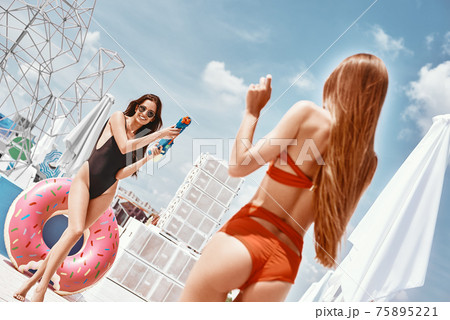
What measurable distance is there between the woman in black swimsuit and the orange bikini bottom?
4.22 ft

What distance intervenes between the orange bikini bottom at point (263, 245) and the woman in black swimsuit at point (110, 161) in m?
1.28

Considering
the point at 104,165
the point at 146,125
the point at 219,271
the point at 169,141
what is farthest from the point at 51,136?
the point at 219,271

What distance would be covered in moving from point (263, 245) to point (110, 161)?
1.63m

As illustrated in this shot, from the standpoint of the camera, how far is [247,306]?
1.67 meters

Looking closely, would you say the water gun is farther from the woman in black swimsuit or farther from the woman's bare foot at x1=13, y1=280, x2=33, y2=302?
the woman's bare foot at x1=13, y1=280, x2=33, y2=302

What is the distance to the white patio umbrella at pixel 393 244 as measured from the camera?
9.18 feet

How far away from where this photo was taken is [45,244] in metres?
3.11

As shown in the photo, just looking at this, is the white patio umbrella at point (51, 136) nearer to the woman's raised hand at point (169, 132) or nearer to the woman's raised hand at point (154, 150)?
the woman's raised hand at point (154, 150)

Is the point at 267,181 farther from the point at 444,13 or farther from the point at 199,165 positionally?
the point at 444,13

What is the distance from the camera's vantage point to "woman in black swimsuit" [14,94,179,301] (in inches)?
108

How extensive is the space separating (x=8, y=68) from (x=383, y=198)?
10.7 feet

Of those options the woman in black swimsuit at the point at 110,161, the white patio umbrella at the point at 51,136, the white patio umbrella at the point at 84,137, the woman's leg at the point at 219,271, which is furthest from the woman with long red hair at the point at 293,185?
the white patio umbrella at the point at 51,136

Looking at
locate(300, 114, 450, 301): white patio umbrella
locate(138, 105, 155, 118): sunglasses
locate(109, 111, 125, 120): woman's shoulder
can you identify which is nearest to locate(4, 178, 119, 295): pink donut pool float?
locate(109, 111, 125, 120): woman's shoulder

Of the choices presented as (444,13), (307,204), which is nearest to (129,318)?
(307,204)
